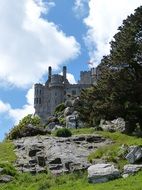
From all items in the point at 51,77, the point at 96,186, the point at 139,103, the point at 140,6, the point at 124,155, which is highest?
the point at 51,77

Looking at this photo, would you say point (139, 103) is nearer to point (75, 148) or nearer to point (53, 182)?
point (75, 148)

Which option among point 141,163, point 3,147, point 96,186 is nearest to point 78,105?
point 3,147

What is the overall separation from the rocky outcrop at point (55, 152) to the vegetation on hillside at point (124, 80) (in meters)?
3.62

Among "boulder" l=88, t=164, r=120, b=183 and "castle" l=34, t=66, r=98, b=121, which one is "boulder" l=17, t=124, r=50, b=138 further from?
"castle" l=34, t=66, r=98, b=121

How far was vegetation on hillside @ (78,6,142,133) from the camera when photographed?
58.1 metres

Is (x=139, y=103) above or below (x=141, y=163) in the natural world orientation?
above

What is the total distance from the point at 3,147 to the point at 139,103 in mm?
14129

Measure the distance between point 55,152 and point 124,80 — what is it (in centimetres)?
1340

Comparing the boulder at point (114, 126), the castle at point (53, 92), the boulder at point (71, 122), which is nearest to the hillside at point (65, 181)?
the boulder at point (114, 126)

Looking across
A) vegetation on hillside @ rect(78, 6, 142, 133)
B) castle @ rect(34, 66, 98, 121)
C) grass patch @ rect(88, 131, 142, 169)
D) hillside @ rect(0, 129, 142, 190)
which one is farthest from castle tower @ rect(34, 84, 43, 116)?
hillside @ rect(0, 129, 142, 190)

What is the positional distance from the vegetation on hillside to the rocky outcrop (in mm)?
3616

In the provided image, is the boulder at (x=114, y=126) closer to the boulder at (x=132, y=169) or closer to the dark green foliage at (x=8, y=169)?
the dark green foliage at (x=8, y=169)

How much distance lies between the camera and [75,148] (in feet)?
170


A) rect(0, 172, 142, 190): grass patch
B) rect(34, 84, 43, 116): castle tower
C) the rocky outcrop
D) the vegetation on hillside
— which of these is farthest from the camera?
rect(34, 84, 43, 116): castle tower
